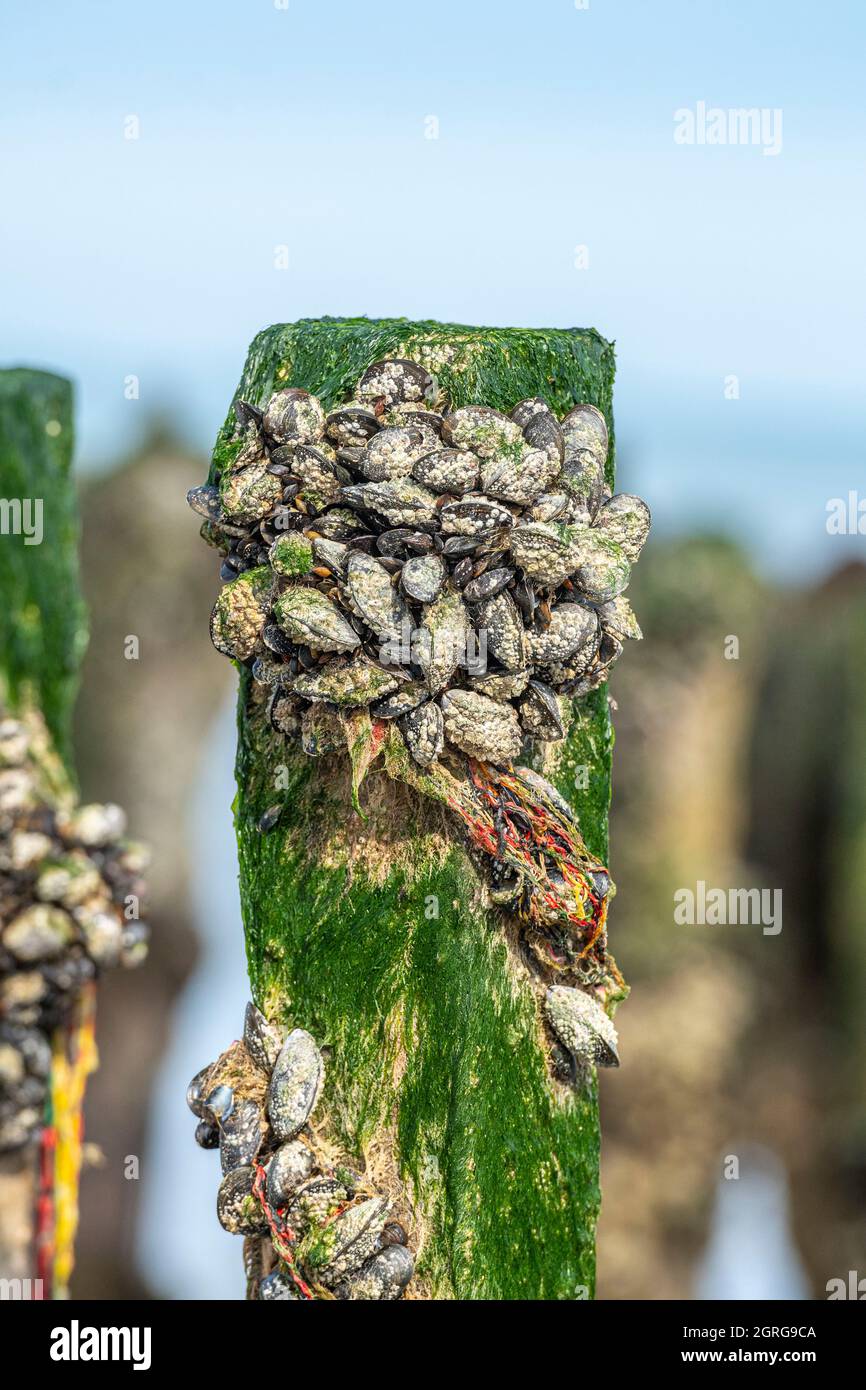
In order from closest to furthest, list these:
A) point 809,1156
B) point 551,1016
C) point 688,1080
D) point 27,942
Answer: point 27,942 → point 551,1016 → point 688,1080 → point 809,1156

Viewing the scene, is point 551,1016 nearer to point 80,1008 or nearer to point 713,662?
point 80,1008

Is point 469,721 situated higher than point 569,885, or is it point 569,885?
point 469,721

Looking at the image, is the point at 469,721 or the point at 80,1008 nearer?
the point at 469,721

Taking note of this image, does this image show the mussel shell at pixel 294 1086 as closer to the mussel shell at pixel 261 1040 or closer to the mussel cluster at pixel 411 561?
the mussel shell at pixel 261 1040

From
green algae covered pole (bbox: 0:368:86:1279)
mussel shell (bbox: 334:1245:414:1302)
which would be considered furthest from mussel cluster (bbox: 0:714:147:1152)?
mussel shell (bbox: 334:1245:414:1302)

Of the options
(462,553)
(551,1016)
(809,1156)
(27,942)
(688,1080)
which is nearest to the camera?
(462,553)

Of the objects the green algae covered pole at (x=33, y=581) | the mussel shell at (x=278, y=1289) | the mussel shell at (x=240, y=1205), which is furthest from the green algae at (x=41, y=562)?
the mussel shell at (x=278, y=1289)

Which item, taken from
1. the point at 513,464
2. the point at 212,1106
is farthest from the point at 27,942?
the point at 513,464
